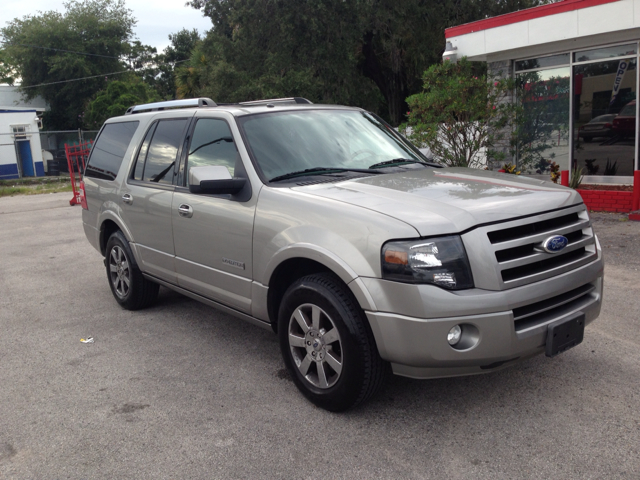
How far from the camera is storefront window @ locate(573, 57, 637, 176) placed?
1127 cm

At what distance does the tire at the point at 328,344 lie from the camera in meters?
3.37

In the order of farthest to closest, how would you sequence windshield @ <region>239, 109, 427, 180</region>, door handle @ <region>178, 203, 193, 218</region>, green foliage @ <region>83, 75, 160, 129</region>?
green foliage @ <region>83, 75, 160, 129</region> → door handle @ <region>178, 203, 193, 218</region> → windshield @ <region>239, 109, 427, 180</region>

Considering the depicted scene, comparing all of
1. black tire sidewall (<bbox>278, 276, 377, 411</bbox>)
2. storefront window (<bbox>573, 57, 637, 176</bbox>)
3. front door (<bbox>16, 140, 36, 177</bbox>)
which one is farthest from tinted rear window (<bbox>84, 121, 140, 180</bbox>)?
front door (<bbox>16, 140, 36, 177</bbox>)

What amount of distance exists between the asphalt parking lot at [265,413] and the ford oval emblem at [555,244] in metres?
0.99

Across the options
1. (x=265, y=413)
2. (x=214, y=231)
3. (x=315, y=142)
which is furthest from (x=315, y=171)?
(x=265, y=413)

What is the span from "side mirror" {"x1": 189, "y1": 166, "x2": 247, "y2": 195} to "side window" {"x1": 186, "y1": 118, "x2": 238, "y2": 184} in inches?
7.9

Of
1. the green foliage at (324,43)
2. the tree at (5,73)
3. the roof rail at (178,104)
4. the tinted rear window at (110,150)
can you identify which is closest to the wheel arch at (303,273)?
the roof rail at (178,104)

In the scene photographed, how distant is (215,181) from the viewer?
3988 mm

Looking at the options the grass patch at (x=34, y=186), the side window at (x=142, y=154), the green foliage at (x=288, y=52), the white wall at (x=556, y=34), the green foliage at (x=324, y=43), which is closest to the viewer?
the side window at (x=142, y=154)

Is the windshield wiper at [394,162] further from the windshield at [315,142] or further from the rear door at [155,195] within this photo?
the rear door at [155,195]

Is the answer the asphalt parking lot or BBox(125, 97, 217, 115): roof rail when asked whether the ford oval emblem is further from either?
BBox(125, 97, 217, 115): roof rail

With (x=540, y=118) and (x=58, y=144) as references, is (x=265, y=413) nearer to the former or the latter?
(x=540, y=118)

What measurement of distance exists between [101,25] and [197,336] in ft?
168

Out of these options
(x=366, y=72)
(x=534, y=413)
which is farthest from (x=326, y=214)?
(x=366, y=72)
